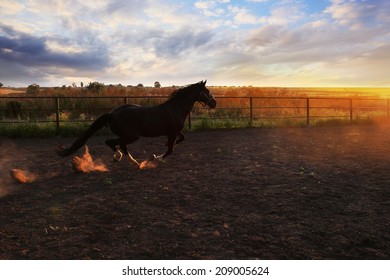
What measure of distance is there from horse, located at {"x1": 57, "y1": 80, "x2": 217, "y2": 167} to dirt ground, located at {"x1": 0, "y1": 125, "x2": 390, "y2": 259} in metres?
0.64

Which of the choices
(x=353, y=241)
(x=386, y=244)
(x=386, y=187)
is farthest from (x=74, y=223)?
(x=386, y=187)

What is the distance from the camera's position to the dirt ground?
3.64 meters

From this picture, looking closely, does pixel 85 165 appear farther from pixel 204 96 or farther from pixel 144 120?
pixel 204 96

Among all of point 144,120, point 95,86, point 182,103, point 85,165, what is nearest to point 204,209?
point 144,120

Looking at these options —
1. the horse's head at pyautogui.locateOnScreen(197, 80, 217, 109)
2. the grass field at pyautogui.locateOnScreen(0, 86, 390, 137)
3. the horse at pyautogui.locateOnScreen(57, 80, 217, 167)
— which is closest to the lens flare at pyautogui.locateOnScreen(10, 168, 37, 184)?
the horse at pyautogui.locateOnScreen(57, 80, 217, 167)

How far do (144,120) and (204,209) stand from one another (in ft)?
9.98

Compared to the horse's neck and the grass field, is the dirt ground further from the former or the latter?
the grass field

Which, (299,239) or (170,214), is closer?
(299,239)

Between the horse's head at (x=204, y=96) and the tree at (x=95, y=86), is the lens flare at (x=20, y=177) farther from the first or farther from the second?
the tree at (x=95, y=86)

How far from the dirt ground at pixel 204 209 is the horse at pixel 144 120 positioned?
64 centimetres

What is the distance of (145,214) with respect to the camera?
15.3ft

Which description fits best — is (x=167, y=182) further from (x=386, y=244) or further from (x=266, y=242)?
(x=386, y=244)

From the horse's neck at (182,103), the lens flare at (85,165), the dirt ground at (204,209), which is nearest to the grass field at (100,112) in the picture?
the dirt ground at (204,209)

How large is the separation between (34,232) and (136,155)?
5325 millimetres
